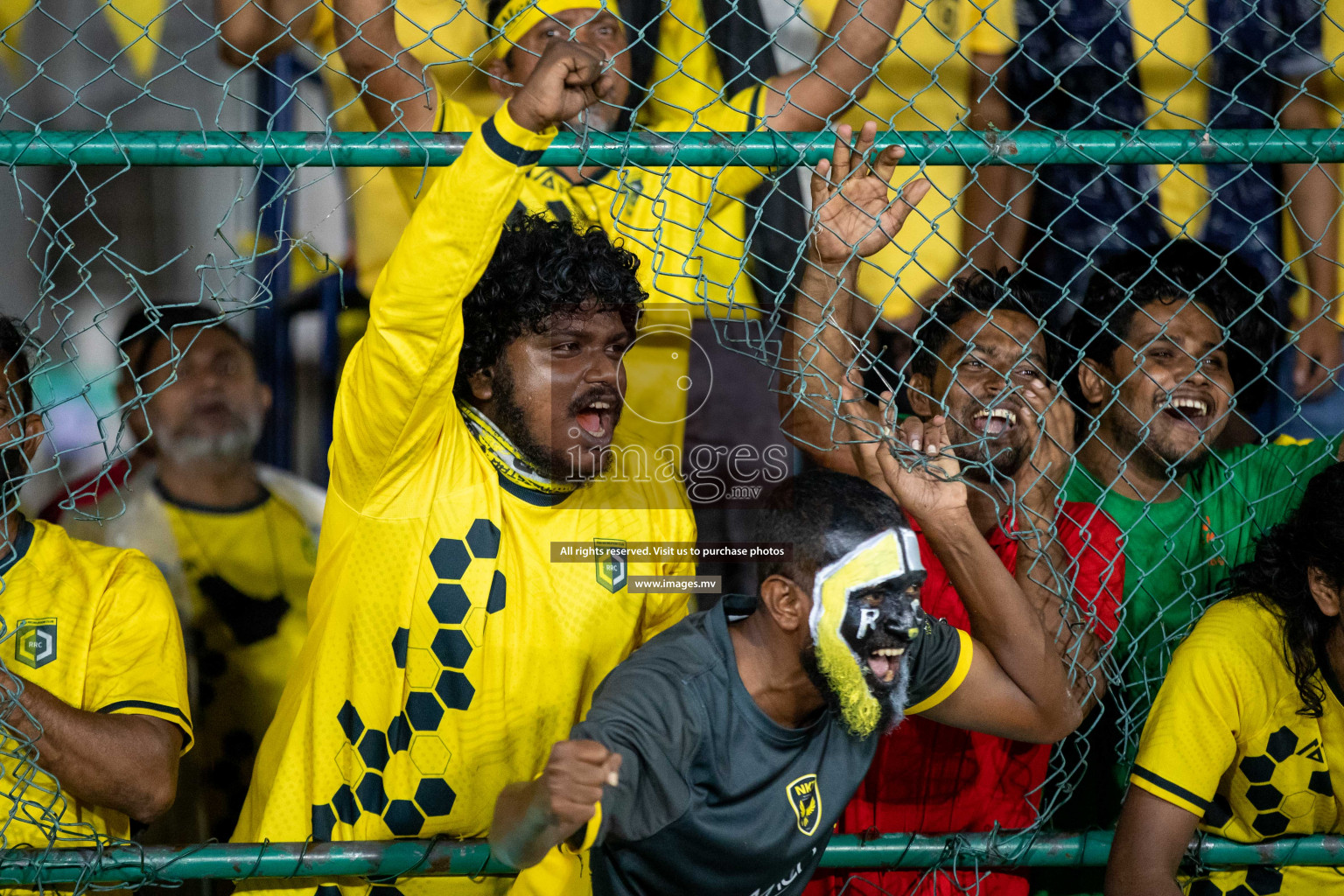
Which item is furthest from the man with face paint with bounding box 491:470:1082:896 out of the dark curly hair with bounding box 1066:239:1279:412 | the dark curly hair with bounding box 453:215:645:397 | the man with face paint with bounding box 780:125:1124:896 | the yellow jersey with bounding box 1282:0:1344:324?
the yellow jersey with bounding box 1282:0:1344:324

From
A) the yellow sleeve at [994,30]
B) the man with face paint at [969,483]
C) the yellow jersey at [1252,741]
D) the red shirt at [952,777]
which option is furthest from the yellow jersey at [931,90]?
the yellow jersey at [1252,741]

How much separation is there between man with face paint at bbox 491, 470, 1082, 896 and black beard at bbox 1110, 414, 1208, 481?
2.40 feet

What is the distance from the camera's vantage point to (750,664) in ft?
6.42

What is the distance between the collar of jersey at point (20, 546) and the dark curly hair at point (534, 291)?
892 mm

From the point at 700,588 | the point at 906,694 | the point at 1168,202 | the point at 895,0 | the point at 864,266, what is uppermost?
the point at 895,0

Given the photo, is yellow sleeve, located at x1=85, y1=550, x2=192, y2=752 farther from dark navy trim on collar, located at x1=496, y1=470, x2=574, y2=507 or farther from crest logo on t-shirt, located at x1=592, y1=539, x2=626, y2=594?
crest logo on t-shirt, located at x1=592, y1=539, x2=626, y2=594

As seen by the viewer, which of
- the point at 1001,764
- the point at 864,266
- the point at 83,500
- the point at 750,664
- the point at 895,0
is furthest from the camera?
the point at 864,266

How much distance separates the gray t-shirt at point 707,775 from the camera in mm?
1789

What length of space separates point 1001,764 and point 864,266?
178 centimetres

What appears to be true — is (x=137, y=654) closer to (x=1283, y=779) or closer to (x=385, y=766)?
(x=385, y=766)

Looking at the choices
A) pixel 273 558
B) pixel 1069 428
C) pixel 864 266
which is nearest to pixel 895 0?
pixel 864 266

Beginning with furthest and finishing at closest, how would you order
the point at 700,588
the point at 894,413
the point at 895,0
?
the point at 895,0
the point at 700,588
the point at 894,413

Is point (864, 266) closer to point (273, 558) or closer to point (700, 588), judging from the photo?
point (700, 588)

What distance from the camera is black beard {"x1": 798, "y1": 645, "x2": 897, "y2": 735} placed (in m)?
1.92
